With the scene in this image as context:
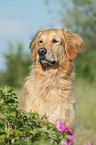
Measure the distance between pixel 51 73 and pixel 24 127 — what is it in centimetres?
222

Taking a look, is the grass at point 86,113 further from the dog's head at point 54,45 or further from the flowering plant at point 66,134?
the flowering plant at point 66,134

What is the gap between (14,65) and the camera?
77.8 ft

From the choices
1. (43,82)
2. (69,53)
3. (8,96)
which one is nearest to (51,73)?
(43,82)

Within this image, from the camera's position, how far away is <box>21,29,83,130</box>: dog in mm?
A: 4695

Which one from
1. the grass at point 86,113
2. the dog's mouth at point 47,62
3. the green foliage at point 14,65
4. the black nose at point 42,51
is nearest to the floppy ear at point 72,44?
the dog's mouth at point 47,62

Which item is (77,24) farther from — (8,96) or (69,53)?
(8,96)

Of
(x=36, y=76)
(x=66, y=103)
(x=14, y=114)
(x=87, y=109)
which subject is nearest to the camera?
(x=14, y=114)

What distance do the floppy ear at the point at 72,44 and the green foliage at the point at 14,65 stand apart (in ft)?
56.4

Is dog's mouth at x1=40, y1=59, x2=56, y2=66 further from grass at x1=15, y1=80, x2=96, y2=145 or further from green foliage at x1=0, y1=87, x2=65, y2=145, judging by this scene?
grass at x1=15, y1=80, x2=96, y2=145

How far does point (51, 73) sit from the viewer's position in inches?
203

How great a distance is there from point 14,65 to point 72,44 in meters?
18.5

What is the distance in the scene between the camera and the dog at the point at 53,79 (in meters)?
4.70

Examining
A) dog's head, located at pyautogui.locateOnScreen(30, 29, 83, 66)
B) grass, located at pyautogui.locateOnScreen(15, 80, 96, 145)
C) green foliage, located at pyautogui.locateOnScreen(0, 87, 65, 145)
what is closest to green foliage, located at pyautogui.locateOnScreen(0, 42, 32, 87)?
grass, located at pyautogui.locateOnScreen(15, 80, 96, 145)

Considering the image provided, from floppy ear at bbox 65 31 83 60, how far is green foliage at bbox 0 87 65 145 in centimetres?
238
